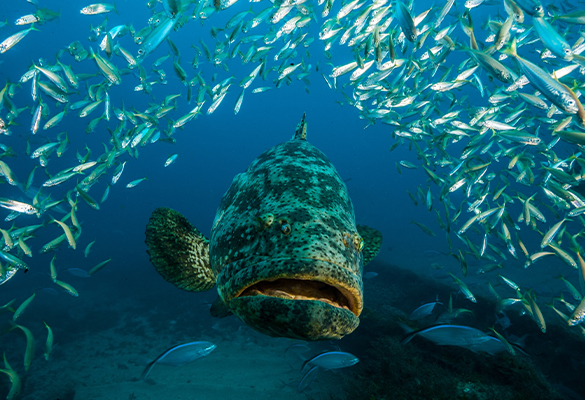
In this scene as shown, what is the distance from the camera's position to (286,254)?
1.79 m

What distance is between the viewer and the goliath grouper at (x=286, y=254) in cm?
165

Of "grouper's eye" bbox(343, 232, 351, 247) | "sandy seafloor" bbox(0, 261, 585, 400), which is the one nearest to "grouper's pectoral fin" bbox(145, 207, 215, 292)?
"grouper's eye" bbox(343, 232, 351, 247)

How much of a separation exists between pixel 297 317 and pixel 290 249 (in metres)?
0.43

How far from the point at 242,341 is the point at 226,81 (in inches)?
312

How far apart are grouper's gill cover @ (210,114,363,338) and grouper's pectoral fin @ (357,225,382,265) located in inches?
50.7

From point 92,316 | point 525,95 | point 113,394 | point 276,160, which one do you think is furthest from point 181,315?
point 525,95

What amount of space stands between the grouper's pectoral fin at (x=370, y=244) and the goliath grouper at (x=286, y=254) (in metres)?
1.27

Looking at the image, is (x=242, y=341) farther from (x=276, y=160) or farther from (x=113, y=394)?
(x=276, y=160)

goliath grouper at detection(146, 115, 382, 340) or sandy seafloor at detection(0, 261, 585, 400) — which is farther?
sandy seafloor at detection(0, 261, 585, 400)

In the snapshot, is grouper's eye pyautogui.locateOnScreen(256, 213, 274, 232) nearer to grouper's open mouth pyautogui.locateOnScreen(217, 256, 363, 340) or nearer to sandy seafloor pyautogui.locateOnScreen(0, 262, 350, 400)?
grouper's open mouth pyautogui.locateOnScreen(217, 256, 363, 340)

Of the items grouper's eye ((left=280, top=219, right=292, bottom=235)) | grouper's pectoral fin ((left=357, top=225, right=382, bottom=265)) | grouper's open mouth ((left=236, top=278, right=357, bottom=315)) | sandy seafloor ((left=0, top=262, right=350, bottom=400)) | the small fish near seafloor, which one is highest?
grouper's eye ((left=280, top=219, right=292, bottom=235))

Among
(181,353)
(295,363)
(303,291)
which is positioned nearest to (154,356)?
(295,363)

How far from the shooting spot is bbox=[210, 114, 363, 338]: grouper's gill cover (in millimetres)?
1641

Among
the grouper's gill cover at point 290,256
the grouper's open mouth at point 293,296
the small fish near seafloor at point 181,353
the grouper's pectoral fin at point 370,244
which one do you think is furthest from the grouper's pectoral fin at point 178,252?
the grouper's pectoral fin at point 370,244
